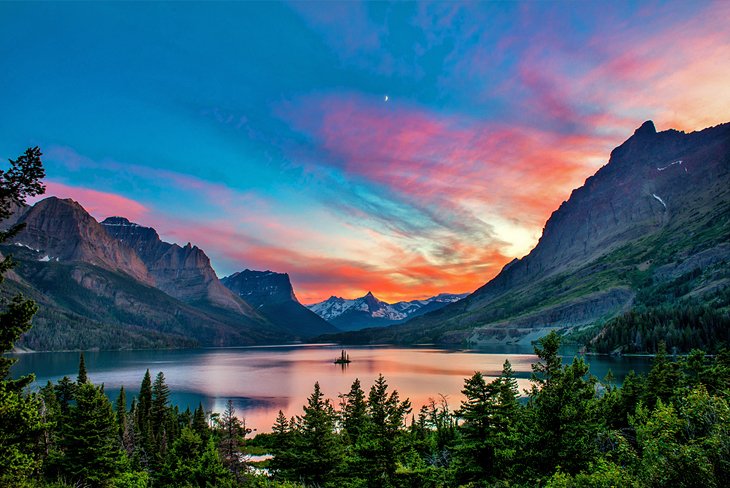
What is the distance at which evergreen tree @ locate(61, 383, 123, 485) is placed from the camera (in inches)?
1535

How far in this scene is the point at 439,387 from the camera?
5610 inches

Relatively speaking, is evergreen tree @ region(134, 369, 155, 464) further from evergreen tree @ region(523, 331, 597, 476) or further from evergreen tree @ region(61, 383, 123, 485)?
evergreen tree @ region(523, 331, 597, 476)

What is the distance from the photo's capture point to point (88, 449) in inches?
1553

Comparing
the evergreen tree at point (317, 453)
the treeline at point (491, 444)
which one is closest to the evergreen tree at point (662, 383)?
the treeline at point (491, 444)

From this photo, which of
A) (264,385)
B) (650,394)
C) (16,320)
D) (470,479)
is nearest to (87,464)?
(16,320)

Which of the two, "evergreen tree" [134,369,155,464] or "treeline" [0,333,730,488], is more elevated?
"treeline" [0,333,730,488]

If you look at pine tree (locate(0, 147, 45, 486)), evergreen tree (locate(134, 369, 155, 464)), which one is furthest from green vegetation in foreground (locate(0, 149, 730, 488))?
evergreen tree (locate(134, 369, 155, 464))

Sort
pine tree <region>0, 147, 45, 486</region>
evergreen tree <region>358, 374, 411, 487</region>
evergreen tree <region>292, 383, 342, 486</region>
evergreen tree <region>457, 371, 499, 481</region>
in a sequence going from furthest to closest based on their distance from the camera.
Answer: evergreen tree <region>292, 383, 342, 486</region>, evergreen tree <region>358, 374, 411, 487</region>, evergreen tree <region>457, 371, 499, 481</region>, pine tree <region>0, 147, 45, 486</region>

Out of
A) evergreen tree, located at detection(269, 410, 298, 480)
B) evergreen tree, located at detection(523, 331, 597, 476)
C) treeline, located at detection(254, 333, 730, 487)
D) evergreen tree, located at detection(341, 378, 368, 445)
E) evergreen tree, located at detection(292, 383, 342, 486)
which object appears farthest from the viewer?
evergreen tree, located at detection(341, 378, 368, 445)

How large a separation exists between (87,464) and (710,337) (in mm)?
206585

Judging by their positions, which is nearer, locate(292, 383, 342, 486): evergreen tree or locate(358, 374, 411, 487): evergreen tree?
locate(358, 374, 411, 487): evergreen tree

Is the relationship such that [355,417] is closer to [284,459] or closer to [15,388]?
[284,459]

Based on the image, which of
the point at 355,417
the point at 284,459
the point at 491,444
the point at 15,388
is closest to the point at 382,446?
the point at 491,444

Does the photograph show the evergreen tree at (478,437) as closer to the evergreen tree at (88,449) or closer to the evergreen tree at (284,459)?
the evergreen tree at (284,459)
